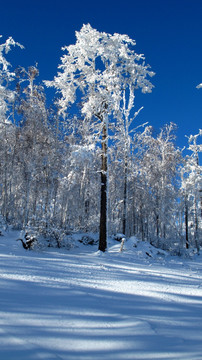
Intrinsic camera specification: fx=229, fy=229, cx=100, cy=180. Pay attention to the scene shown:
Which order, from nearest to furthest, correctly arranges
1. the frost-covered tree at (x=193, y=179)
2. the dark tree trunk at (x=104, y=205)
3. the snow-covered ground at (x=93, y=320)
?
the snow-covered ground at (x=93, y=320) → the dark tree trunk at (x=104, y=205) → the frost-covered tree at (x=193, y=179)

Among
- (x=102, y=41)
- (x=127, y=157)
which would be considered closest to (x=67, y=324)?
(x=102, y=41)

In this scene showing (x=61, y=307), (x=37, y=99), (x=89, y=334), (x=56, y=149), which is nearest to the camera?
(x=89, y=334)

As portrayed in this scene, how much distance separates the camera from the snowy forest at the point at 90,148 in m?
11.5

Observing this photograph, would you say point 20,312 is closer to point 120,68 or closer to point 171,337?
point 171,337

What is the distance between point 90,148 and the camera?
1077cm

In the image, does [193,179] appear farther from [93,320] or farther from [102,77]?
[93,320]

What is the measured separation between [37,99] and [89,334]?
17.4m

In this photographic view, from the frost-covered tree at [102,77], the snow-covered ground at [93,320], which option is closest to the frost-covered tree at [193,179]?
the frost-covered tree at [102,77]

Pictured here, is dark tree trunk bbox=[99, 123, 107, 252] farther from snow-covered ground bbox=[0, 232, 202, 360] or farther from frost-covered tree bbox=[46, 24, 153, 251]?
snow-covered ground bbox=[0, 232, 202, 360]

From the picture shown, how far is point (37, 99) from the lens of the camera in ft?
56.7

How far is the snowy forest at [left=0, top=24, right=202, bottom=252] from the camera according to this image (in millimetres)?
11484

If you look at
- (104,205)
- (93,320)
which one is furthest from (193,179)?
(93,320)

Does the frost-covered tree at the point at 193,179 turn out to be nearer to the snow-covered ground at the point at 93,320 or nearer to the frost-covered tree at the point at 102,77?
the frost-covered tree at the point at 102,77

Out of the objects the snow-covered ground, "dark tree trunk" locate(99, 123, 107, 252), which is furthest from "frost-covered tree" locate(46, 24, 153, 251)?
the snow-covered ground
